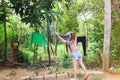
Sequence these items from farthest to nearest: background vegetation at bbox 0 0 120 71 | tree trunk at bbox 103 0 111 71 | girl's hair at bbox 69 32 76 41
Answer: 1. background vegetation at bbox 0 0 120 71
2. tree trunk at bbox 103 0 111 71
3. girl's hair at bbox 69 32 76 41

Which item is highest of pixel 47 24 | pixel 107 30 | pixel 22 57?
pixel 47 24

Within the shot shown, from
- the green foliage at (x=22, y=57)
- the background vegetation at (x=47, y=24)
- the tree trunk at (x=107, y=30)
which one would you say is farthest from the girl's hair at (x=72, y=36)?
the green foliage at (x=22, y=57)

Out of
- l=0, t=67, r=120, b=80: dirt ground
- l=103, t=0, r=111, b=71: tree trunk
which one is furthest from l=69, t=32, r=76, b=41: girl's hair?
l=0, t=67, r=120, b=80: dirt ground

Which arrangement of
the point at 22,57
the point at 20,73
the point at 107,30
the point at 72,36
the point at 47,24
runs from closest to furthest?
the point at 72,36, the point at 107,30, the point at 20,73, the point at 47,24, the point at 22,57

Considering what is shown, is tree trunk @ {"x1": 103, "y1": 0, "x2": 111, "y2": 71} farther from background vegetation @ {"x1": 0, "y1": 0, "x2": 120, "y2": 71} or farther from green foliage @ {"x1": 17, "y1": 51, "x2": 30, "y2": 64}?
green foliage @ {"x1": 17, "y1": 51, "x2": 30, "y2": 64}

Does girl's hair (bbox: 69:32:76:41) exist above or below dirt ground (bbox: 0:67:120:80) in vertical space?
above

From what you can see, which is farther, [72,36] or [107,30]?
[107,30]

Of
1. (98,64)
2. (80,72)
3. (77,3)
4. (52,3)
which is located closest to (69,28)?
(77,3)

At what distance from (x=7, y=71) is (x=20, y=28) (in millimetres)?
2872

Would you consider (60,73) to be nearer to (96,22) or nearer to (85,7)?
(96,22)

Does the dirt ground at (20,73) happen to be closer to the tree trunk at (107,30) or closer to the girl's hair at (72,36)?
the tree trunk at (107,30)

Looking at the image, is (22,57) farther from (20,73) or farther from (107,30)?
(107,30)

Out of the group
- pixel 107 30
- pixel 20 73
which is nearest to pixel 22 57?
pixel 20 73

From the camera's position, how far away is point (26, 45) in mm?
12812
